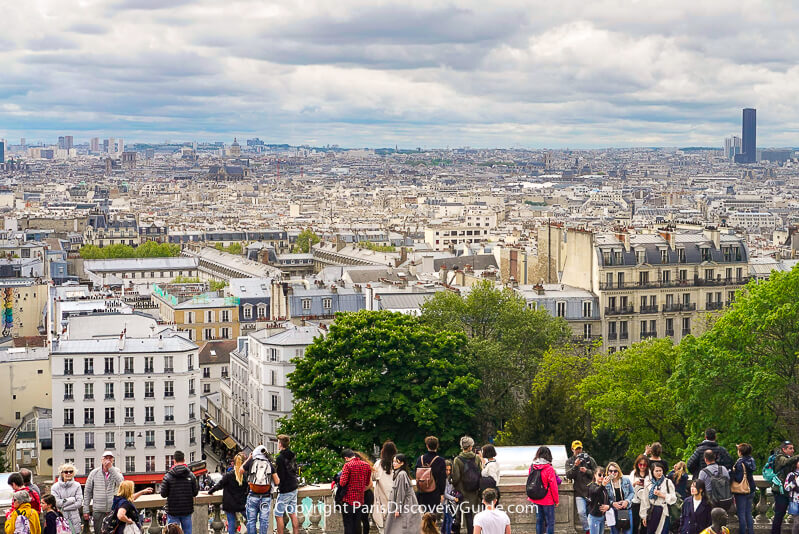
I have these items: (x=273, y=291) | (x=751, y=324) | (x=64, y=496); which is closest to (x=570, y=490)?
(x=64, y=496)

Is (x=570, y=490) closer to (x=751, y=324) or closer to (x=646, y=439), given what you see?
(x=751, y=324)

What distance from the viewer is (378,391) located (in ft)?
116

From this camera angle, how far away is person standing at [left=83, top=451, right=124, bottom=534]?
16173 mm

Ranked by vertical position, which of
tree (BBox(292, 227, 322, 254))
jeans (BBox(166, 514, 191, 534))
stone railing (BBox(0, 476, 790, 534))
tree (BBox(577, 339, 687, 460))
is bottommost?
tree (BBox(292, 227, 322, 254))

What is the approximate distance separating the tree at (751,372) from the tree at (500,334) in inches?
491

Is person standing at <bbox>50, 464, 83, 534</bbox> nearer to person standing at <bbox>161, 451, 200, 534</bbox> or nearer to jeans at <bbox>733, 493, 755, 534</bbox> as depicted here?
person standing at <bbox>161, 451, 200, 534</bbox>

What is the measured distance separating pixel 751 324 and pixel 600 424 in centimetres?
625

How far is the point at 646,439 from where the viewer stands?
33.7 meters

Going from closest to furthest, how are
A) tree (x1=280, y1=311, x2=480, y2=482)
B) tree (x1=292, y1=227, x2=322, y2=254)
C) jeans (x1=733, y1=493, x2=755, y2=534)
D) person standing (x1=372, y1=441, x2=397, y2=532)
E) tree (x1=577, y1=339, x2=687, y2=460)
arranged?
person standing (x1=372, y1=441, x2=397, y2=532) → jeans (x1=733, y1=493, x2=755, y2=534) → tree (x1=577, y1=339, x2=687, y2=460) → tree (x1=280, y1=311, x2=480, y2=482) → tree (x1=292, y1=227, x2=322, y2=254)

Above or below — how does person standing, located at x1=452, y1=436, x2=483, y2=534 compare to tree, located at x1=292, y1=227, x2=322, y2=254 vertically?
above

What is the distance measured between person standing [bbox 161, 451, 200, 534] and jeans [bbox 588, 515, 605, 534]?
4995mm

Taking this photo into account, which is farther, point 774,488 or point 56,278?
point 56,278

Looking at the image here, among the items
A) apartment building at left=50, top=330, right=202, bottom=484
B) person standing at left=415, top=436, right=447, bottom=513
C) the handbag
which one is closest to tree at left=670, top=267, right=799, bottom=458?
the handbag

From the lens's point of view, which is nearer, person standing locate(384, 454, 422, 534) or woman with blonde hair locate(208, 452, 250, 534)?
person standing locate(384, 454, 422, 534)
